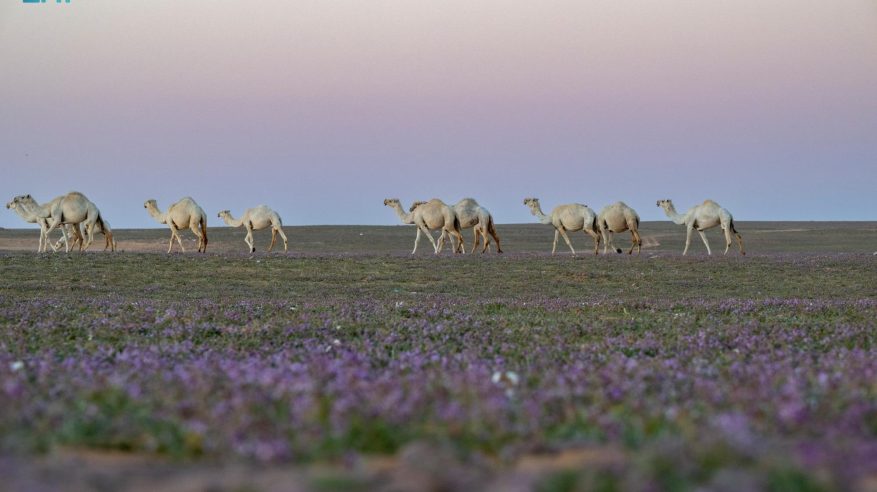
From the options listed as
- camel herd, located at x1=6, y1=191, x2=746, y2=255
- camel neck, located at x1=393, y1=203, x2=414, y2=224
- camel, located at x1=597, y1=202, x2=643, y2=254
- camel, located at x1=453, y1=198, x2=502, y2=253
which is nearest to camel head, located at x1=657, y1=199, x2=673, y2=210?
camel herd, located at x1=6, y1=191, x2=746, y2=255

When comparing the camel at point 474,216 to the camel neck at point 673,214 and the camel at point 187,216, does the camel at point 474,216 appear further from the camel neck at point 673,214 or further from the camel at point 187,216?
the camel at point 187,216

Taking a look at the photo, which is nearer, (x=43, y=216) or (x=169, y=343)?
(x=169, y=343)

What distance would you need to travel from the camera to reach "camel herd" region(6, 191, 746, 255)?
45.4m

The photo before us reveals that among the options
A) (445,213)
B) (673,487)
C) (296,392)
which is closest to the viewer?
(673,487)

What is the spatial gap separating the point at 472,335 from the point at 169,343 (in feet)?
12.1

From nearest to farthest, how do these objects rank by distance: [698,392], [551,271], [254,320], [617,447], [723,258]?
[617,447], [698,392], [254,320], [551,271], [723,258]

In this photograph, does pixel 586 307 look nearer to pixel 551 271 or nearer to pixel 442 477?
pixel 551 271

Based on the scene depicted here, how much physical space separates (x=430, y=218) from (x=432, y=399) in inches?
1712

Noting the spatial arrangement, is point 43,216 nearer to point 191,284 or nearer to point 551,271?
point 191,284

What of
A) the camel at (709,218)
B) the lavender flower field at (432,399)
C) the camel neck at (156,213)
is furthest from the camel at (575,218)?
the lavender flower field at (432,399)

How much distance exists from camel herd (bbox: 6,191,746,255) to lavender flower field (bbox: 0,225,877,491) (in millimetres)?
28983

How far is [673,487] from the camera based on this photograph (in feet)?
13.5

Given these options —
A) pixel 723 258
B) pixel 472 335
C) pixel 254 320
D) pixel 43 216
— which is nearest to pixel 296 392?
pixel 472 335

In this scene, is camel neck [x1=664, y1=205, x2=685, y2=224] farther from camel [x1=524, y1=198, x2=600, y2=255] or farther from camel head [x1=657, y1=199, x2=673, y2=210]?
camel [x1=524, y1=198, x2=600, y2=255]
